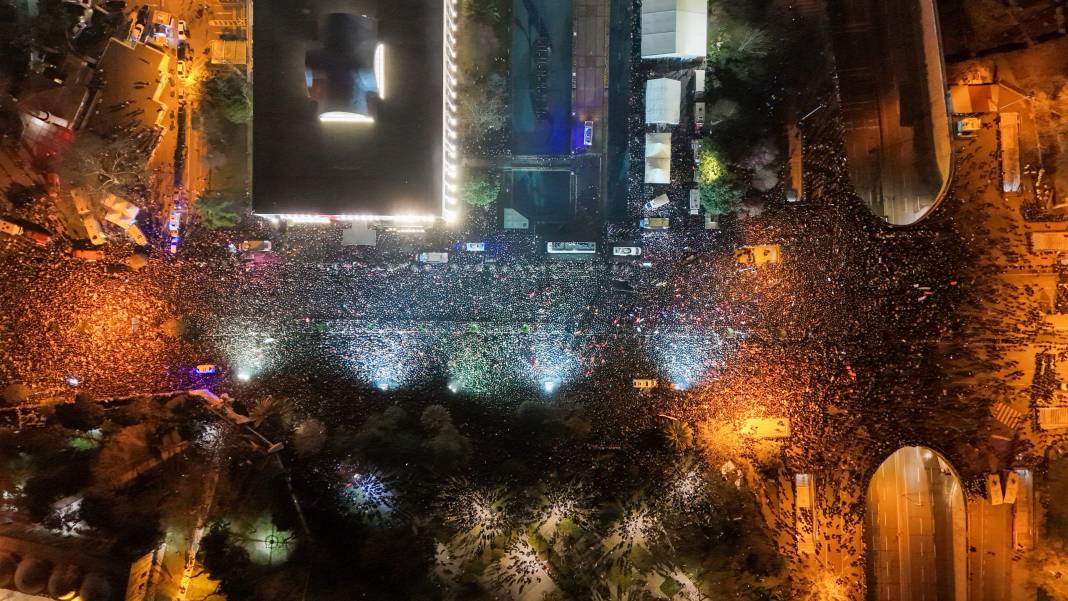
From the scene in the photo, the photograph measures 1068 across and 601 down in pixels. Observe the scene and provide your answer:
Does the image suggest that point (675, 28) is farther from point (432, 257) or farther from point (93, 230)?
point (93, 230)

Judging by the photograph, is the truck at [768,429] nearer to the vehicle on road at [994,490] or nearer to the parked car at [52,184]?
the vehicle on road at [994,490]

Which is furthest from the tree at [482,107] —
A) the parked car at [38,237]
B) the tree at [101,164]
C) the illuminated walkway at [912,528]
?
the illuminated walkway at [912,528]

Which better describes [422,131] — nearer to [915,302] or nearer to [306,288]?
[306,288]

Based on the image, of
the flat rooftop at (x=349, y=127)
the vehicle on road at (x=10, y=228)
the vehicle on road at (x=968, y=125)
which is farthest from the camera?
the vehicle on road at (x=10, y=228)

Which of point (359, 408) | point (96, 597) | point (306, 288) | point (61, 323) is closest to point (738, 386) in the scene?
point (359, 408)

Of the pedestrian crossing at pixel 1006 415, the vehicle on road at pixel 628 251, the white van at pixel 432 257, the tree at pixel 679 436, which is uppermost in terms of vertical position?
the vehicle on road at pixel 628 251

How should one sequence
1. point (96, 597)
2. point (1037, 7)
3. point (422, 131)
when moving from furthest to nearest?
1. point (1037, 7)
2. point (422, 131)
3. point (96, 597)

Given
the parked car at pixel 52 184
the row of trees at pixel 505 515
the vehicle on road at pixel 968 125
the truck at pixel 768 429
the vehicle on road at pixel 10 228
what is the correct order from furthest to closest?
the truck at pixel 768 429
the parked car at pixel 52 184
the vehicle on road at pixel 10 228
the vehicle on road at pixel 968 125
the row of trees at pixel 505 515
